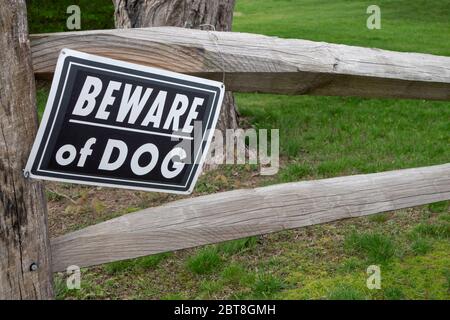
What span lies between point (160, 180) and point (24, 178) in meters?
0.42

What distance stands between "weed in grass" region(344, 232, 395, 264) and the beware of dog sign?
1819 millimetres

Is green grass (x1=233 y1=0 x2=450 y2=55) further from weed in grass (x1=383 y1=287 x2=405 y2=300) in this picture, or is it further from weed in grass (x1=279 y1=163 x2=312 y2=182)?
weed in grass (x1=383 y1=287 x2=405 y2=300)

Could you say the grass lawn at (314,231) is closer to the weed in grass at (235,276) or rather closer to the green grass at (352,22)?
the weed in grass at (235,276)

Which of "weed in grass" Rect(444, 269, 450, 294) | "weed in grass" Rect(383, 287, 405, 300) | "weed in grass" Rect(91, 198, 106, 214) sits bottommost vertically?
"weed in grass" Rect(444, 269, 450, 294)

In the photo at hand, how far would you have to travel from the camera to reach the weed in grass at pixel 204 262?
344 centimetres

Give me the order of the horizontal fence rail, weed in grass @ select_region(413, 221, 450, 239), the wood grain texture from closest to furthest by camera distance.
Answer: the horizontal fence rail
the wood grain texture
weed in grass @ select_region(413, 221, 450, 239)

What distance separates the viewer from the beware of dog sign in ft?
5.93

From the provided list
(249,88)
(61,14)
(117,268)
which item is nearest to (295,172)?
(117,268)

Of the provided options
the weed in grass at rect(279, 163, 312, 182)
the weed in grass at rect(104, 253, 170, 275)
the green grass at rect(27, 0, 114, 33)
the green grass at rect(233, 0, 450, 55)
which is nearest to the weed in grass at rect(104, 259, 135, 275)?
the weed in grass at rect(104, 253, 170, 275)

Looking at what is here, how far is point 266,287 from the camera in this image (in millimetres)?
3236

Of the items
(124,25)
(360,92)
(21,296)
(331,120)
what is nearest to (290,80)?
(360,92)

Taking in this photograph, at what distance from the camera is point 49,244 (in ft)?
6.57

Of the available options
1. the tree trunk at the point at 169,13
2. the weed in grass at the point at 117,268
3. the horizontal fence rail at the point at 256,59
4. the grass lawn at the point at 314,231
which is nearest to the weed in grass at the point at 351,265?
the grass lawn at the point at 314,231

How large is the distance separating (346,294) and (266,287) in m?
0.40
